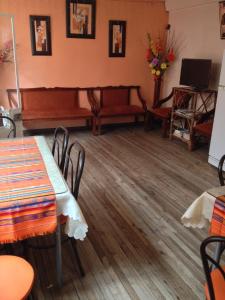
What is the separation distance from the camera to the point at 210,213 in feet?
5.17

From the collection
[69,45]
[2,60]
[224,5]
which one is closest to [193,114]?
[224,5]

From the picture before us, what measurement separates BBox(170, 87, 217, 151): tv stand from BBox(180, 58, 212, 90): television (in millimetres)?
105

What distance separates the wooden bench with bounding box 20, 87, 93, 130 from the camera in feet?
15.5

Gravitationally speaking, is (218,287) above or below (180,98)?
below

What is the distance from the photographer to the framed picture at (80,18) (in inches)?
187

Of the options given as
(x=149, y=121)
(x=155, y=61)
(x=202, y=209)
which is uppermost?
(x=155, y=61)

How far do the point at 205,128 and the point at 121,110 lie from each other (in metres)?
1.64

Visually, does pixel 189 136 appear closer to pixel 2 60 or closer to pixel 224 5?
pixel 224 5

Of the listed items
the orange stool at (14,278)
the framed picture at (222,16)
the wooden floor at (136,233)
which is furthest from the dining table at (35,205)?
the framed picture at (222,16)

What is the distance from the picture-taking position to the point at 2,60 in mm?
4520

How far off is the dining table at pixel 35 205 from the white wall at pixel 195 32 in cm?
366

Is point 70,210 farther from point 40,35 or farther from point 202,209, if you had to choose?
point 40,35

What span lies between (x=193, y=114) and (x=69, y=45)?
241cm

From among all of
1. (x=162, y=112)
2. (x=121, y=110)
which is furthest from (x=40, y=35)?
(x=162, y=112)
